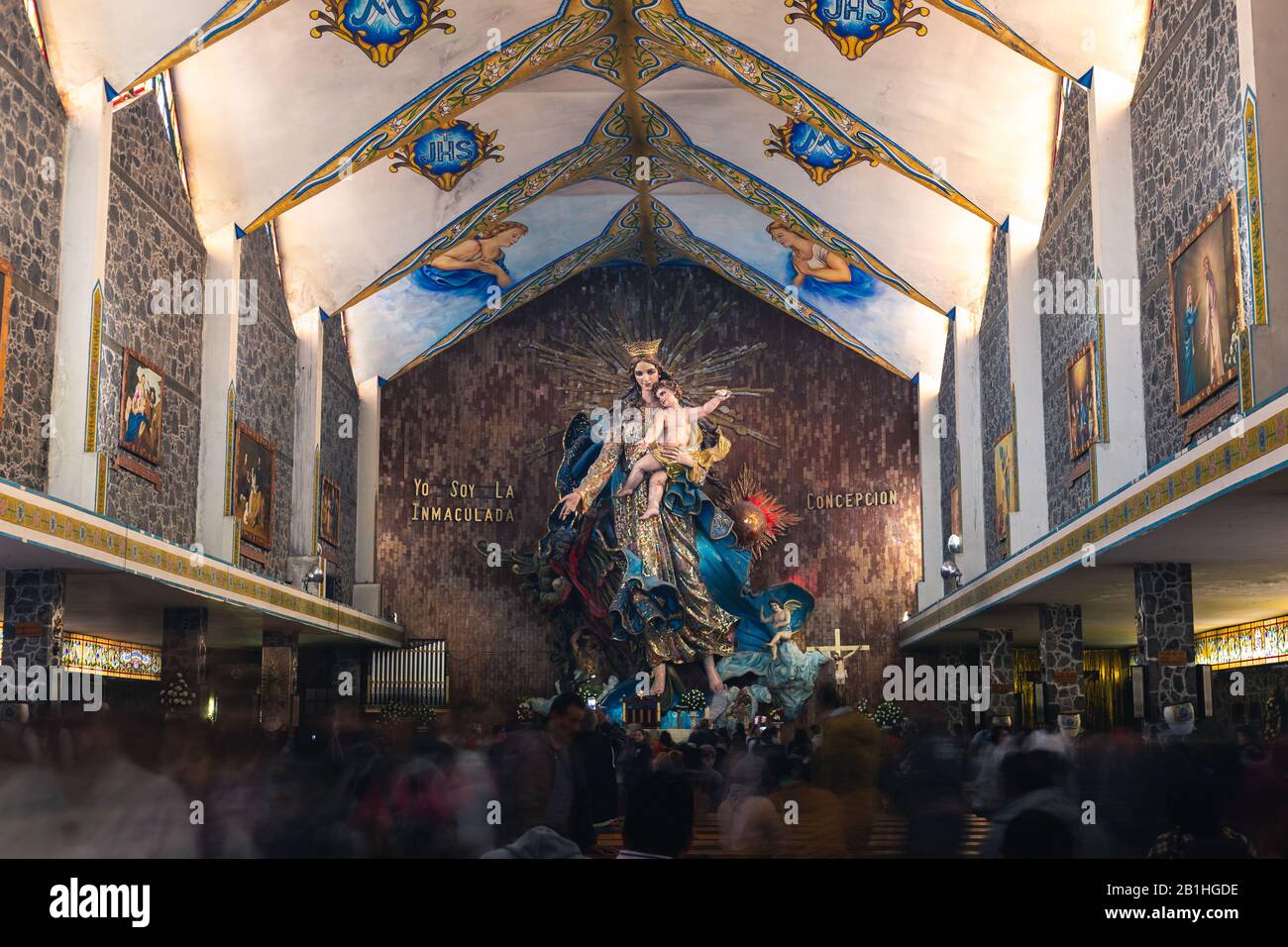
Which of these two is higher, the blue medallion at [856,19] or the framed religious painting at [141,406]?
the blue medallion at [856,19]

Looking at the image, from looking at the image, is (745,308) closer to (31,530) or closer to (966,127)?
(966,127)

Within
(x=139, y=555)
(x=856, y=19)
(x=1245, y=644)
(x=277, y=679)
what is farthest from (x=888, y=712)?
(x=139, y=555)

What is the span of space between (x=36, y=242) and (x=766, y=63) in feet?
28.8

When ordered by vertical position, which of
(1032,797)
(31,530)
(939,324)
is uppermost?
(939,324)

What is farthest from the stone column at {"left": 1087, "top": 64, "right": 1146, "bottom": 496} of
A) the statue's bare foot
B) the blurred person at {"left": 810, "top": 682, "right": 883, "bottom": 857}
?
the statue's bare foot

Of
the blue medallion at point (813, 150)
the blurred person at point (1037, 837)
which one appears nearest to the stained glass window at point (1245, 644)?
the blue medallion at point (813, 150)

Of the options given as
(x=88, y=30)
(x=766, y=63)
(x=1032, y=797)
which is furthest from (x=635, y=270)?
(x=1032, y=797)

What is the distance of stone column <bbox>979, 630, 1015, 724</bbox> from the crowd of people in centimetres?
1170

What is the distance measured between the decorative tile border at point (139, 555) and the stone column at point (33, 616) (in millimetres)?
534

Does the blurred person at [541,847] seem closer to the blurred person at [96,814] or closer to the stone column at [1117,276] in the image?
the blurred person at [96,814]

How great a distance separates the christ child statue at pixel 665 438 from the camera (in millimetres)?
23172

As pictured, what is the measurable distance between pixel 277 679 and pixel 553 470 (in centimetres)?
742

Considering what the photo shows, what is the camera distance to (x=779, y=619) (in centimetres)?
2309

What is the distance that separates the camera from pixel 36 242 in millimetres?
12867
